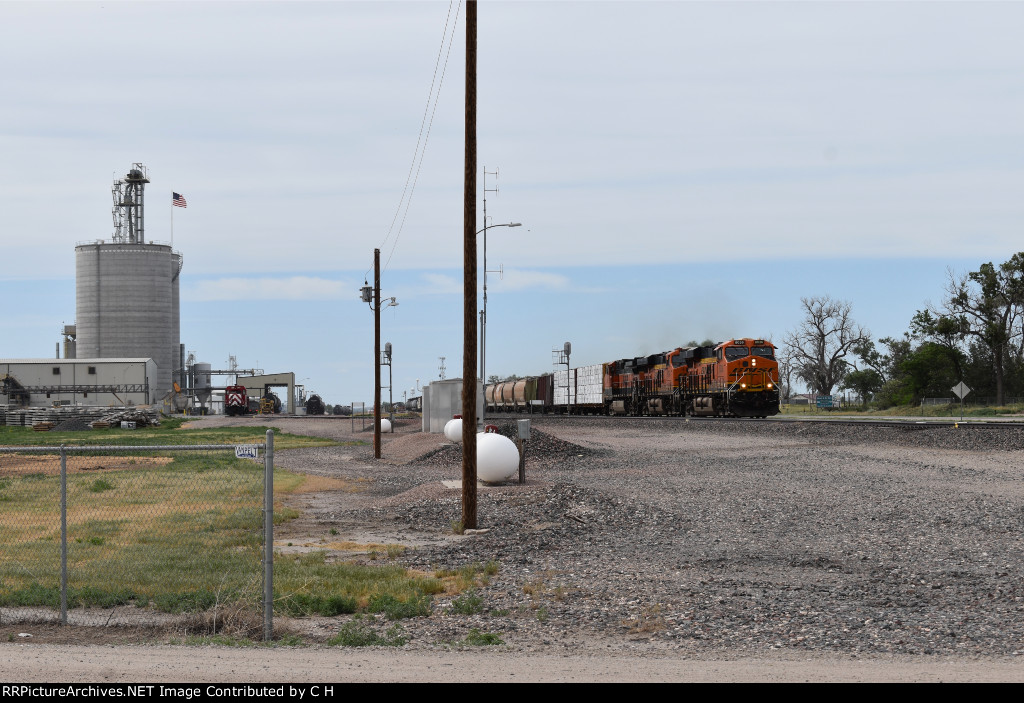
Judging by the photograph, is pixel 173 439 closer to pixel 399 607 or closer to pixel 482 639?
pixel 399 607

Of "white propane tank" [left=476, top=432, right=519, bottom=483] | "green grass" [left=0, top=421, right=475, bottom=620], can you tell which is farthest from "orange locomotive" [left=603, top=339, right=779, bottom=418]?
"green grass" [left=0, top=421, right=475, bottom=620]

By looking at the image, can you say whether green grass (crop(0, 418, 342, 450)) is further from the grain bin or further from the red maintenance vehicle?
the grain bin

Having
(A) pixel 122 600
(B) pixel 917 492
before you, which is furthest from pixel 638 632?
(B) pixel 917 492

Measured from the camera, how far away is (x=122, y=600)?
1016 centimetres

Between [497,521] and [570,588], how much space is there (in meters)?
5.75

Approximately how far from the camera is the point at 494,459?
2219cm

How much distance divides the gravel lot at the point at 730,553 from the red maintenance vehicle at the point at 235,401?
79383mm

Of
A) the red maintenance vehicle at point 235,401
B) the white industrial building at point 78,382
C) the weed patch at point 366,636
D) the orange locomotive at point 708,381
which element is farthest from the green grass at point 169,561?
the red maintenance vehicle at point 235,401

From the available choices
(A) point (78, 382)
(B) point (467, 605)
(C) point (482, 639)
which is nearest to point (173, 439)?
(B) point (467, 605)

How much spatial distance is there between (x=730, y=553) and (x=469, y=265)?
6215mm

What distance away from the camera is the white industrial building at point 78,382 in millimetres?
100125

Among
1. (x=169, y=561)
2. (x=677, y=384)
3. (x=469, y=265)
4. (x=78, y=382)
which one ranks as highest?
(x=78, y=382)
